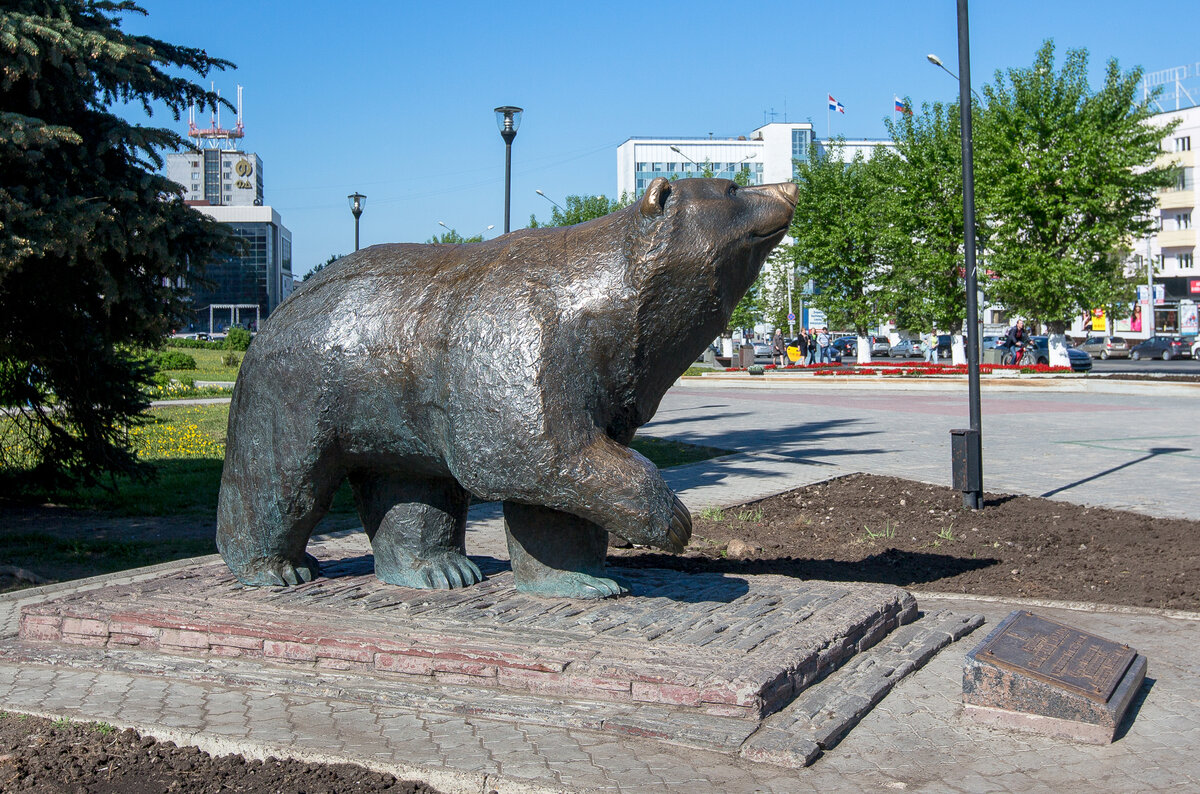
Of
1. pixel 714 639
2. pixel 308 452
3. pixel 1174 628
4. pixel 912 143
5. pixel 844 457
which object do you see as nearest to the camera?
pixel 714 639

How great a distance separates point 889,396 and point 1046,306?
907 cm

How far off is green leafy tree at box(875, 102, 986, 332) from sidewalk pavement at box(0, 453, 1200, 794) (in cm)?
3022

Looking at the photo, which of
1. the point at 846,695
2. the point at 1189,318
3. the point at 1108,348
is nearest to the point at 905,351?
the point at 1108,348

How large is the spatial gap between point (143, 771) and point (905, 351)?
2047 inches

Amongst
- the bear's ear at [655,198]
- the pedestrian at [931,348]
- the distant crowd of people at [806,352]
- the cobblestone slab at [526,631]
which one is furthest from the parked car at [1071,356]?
the bear's ear at [655,198]

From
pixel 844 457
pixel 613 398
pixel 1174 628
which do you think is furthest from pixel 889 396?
pixel 613 398

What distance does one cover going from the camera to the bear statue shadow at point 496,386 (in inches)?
170

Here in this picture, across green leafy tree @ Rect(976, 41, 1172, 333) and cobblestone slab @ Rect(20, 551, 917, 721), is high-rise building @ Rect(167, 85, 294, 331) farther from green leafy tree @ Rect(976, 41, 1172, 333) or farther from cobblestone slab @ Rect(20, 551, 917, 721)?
cobblestone slab @ Rect(20, 551, 917, 721)

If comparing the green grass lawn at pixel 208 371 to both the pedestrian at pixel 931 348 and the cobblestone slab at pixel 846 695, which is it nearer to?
the cobblestone slab at pixel 846 695

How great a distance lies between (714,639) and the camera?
438 centimetres

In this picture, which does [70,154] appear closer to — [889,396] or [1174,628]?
[1174,628]

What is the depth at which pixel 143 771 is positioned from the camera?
12.0 ft

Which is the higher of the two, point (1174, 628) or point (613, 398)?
point (613, 398)

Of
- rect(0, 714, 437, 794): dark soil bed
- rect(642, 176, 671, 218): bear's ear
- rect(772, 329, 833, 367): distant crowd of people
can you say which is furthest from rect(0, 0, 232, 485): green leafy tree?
rect(772, 329, 833, 367): distant crowd of people
